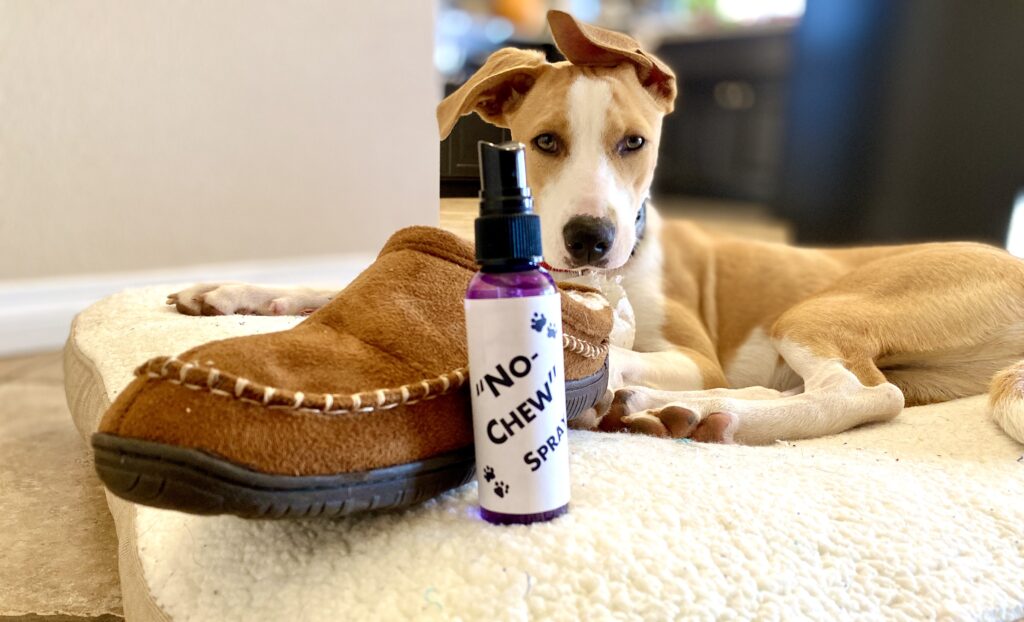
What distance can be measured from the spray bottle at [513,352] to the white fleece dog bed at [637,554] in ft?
0.14

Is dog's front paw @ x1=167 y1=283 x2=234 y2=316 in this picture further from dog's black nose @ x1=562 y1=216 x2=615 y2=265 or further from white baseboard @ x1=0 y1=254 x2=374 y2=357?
white baseboard @ x1=0 y1=254 x2=374 y2=357

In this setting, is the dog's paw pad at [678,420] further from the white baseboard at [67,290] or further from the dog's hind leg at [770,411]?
the white baseboard at [67,290]

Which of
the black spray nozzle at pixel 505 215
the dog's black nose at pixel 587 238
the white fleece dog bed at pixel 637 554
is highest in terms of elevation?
the black spray nozzle at pixel 505 215

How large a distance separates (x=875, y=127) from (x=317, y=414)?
2543 mm

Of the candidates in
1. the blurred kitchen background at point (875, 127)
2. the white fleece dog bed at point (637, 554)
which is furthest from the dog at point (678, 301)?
the blurred kitchen background at point (875, 127)

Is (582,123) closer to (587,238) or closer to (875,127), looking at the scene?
(587,238)

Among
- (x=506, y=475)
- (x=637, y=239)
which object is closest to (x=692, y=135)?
(x=637, y=239)

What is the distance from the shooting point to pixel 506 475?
26.4 inches

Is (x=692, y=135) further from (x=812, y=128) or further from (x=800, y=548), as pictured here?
(x=800, y=548)

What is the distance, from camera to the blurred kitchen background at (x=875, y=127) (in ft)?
8.05

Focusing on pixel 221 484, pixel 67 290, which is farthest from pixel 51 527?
pixel 67 290

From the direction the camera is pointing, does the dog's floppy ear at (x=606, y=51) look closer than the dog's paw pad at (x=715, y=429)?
No

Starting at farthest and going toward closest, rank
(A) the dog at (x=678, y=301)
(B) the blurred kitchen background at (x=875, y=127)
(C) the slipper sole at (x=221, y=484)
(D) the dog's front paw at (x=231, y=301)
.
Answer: (B) the blurred kitchen background at (x=875, y=127) < (D) the dog's front paw at (x=231, y=301) < (A) the dog at (x=678, y=301) < (C) the slipper sole at (x=221, y=484)

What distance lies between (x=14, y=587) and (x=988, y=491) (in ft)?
3.71
